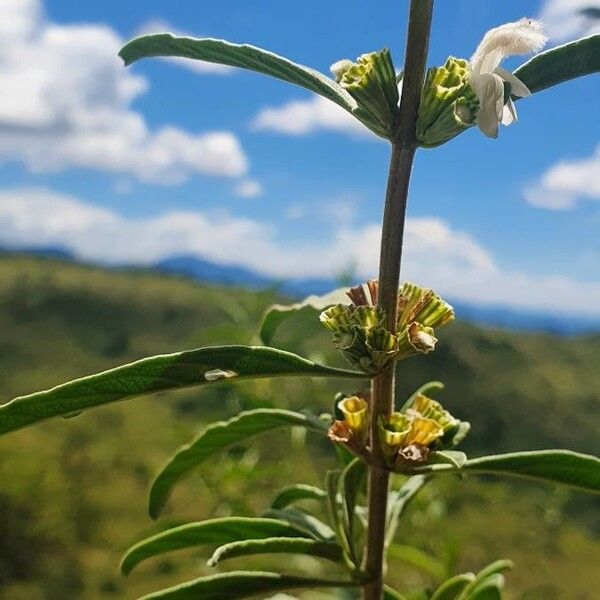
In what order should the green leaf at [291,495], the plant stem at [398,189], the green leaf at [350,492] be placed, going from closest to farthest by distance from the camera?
the plant stem at [398,189], the green leaf at [350,492], the green leaf at [291,495]

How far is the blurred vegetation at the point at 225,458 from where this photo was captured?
116 cm

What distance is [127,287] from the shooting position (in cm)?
Result: 389

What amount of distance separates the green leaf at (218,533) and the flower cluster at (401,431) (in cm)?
7

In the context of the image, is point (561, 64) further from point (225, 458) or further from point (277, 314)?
point (225, 458)

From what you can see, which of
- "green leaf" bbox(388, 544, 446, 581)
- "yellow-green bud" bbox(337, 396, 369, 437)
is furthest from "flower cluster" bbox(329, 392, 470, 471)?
"green leaf" bbox(388, 544, 446, 581)

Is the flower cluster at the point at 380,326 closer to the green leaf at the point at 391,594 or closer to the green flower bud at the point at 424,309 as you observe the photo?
the green flower bud at the point at 424,309

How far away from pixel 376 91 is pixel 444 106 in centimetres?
3

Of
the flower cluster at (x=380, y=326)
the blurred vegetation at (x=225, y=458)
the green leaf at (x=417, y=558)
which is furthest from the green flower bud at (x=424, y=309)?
the blurred vegetation at (x=225, y=458)

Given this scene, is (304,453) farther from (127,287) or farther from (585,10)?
(127,287)

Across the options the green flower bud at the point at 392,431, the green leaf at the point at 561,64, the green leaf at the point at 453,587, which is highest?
the green leaf at the point at 561,64

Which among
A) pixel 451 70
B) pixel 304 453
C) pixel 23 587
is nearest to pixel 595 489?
pixel 451 70

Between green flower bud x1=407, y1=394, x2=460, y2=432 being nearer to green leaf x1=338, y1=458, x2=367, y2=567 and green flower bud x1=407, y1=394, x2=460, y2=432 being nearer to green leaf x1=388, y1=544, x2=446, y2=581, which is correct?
green leaf x1=338, y1=458, x2=367, y2=567

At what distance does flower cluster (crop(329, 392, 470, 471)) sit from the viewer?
0.34 meters

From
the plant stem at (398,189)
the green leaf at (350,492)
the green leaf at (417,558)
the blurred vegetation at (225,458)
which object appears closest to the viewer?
the plant stem at (398,189)
